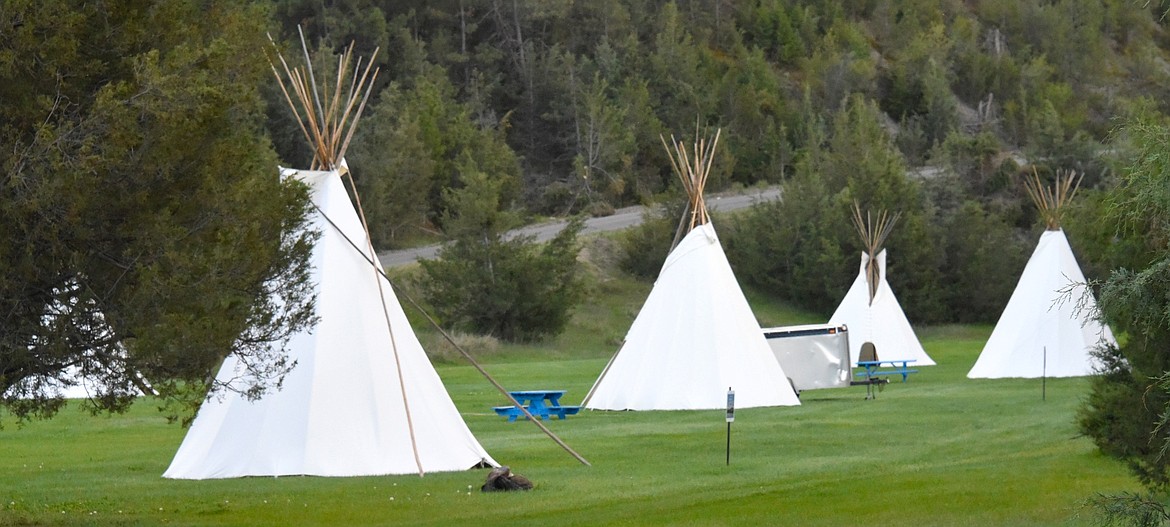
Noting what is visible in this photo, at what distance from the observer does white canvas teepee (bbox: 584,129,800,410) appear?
878 inches

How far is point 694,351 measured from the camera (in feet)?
73.6

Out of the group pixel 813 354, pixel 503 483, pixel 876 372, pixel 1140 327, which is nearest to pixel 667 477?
pixel 503 483

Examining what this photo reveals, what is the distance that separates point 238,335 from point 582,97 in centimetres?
5403

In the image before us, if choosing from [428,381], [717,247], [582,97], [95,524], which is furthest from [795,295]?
[95,524]

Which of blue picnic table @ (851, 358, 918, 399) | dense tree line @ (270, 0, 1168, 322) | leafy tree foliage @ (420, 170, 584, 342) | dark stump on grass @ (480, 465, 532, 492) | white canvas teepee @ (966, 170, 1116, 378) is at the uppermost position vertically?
dense tree line @ (270, 0, 1168, 322)

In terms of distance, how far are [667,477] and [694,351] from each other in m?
8.24

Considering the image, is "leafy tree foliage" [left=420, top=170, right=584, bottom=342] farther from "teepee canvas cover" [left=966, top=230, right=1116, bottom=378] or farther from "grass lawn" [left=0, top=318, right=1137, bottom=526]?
"grass lawn" [left=0, top=318, right=1137, bottom=526]

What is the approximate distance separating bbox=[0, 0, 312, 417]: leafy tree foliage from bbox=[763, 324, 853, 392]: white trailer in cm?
1647

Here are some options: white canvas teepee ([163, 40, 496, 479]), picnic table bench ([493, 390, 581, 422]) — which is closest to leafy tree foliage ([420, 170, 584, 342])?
picnic table bench ([493, 390, 581, 422])

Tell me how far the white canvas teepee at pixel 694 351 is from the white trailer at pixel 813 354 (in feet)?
8.82

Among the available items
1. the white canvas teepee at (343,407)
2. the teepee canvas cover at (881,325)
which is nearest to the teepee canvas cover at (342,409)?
the white canvas teepee at (343,407)

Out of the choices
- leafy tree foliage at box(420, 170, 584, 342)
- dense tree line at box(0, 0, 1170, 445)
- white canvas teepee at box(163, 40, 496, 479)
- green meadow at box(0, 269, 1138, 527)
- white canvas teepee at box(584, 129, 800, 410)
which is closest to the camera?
dense tree line at box(0, 0, 1170, 445)

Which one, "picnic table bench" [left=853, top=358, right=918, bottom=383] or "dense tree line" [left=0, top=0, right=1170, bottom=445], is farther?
"picnic table bench" [left=853, top=358, right=918, bottom=383]

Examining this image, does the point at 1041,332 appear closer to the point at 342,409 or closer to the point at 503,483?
the point at 342,409
